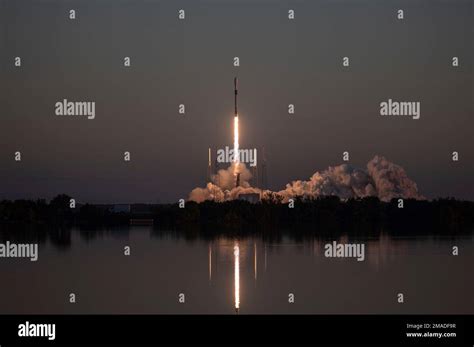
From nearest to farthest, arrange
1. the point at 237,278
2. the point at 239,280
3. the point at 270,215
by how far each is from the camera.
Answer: the point at 239,280
the point at 237,278
the point at 270,215

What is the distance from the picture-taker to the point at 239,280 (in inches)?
2189

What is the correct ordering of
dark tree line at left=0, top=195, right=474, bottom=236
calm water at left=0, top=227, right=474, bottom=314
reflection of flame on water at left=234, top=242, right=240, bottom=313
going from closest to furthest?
calm water at left=0, top=227, right=474, bottom=314 → reflection of flame on water at left=234, top=242, right=240, bottom=313 → dark tree line at left=0, top=195, right=474, bottom=236

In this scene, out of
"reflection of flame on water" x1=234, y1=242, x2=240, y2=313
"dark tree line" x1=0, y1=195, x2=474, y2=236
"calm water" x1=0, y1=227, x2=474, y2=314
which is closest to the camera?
"calm water" x1=0, y1=227, x2=474, y2=314

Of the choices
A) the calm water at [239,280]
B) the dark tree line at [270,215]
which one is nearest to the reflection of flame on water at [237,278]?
the calm water at [239,280]

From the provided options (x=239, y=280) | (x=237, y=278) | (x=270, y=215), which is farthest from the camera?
(x=270, y=215)

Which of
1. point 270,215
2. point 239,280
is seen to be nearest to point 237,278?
point 239,280

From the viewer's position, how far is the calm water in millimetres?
46938

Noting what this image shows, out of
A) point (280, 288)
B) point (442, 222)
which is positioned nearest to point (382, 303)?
point (280, 288)

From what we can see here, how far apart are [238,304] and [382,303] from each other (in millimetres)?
6493

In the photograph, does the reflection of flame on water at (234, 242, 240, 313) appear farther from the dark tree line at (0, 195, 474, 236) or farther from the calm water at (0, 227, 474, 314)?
the dark tree line at (0, 195, 474, 236)

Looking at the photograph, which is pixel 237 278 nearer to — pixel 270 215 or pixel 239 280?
pixel 239 280

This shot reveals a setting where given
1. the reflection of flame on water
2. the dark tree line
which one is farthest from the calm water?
the dark tree line
